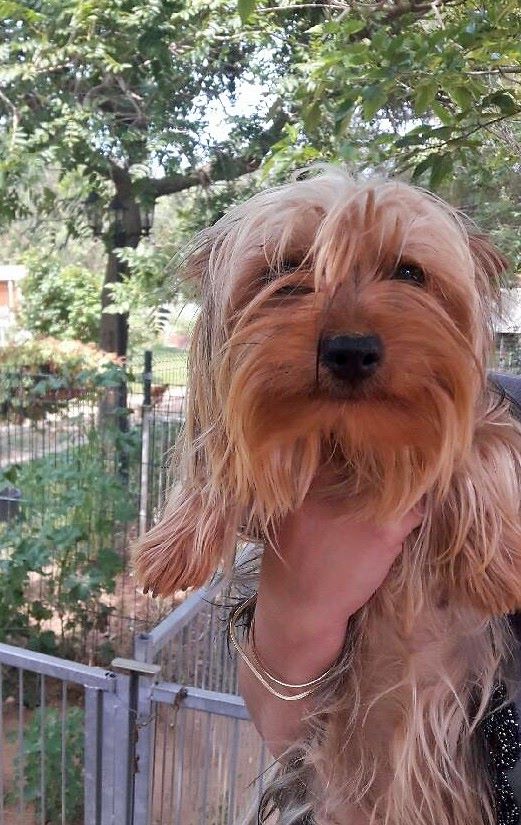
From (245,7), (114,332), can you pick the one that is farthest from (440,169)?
(114,332)

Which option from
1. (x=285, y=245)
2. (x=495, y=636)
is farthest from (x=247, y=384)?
(x=495, y=636)

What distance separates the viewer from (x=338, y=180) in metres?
1.39

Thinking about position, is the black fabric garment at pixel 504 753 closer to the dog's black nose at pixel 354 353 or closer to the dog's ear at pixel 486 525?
the dog's ear at pixel 486 525

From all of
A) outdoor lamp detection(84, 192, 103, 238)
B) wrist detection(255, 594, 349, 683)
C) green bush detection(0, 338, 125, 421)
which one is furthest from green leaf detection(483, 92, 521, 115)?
outdoor lamp detection(84, 192, 103, 238)

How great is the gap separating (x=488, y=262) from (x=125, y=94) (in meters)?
5.63

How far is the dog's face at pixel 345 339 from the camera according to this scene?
108 cm

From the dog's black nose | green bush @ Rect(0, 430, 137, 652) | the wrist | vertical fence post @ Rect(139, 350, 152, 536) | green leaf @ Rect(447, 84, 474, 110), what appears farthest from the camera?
vertical fence post @ Rect(139, 350, 152, 536)

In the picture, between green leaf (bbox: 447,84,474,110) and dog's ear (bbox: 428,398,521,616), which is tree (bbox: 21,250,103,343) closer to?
green leaf (bbox: 447,84,474,110)

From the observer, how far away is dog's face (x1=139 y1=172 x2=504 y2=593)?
3.58 feet

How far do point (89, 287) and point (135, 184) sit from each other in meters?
7.54

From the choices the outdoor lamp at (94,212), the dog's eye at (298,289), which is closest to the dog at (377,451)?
the dog's eye at (298,289)

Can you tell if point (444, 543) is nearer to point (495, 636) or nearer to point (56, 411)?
point (495, 636)

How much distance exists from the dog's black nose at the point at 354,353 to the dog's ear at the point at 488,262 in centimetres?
40

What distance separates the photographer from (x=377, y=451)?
4.06 ft
